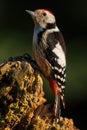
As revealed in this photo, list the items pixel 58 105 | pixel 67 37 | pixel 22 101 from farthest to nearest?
pixel 67 37 < pixel 58 105 < pixel 22 101

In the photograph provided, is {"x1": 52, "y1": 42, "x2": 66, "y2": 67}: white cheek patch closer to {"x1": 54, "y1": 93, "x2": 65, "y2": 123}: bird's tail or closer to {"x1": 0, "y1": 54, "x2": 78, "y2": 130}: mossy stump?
{"x1": 54, "y1": 93, "x2": 65, "y2": 123}: bird's tail

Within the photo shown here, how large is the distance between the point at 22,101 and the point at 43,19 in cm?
175

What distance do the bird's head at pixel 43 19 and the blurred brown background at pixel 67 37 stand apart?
3855 mm

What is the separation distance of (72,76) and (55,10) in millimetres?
2414

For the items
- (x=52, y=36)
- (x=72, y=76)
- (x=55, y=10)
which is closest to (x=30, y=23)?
(x=55, y=10)

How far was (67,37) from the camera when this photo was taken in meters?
14.0

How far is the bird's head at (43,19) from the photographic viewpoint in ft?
24.8

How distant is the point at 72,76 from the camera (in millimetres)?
12531

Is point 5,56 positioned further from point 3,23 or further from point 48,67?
point 48,67

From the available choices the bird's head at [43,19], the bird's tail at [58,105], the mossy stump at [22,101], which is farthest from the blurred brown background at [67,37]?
the mossy stump at [22,101]

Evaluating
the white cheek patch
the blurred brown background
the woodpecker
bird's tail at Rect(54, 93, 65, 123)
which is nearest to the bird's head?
the woodpecker

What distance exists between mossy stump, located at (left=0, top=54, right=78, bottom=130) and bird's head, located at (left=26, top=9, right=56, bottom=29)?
1429 mm

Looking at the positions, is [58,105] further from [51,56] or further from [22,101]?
[22,101]

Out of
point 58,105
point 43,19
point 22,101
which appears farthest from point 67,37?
point 22,101
